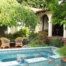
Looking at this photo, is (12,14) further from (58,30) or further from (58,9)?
(58,30)

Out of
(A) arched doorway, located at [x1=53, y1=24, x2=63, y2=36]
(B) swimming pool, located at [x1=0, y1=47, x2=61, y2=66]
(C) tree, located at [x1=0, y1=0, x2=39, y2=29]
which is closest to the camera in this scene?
(B) swimming pool, located at [x1=0, y1=47, x2=61, y2=66]

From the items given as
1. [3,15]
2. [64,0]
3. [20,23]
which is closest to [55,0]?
[64,0]

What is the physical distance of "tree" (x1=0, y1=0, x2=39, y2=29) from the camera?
11750 mm

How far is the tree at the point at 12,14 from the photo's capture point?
11.8m

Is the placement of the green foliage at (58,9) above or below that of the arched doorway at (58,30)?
above

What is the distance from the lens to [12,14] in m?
12.0

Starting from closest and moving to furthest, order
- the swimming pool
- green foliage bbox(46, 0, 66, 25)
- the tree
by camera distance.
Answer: green foliage bbox(46, 0, 66, 25), the swimming pool, the tree

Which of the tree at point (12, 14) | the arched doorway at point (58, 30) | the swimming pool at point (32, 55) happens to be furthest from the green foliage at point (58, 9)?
the arched doorway at point (58, 30)

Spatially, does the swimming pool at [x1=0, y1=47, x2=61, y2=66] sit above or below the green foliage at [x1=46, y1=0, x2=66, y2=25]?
below

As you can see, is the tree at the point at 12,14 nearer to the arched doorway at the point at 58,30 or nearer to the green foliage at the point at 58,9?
the arched doorway at the point at 58,30

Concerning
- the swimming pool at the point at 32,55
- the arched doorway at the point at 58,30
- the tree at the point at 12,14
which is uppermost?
the tree at the point at 12,14

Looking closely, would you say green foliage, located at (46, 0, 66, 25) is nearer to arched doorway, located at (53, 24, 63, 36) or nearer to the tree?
the tree

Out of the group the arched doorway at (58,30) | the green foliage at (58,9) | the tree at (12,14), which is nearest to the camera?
the green foliage at (58,9)

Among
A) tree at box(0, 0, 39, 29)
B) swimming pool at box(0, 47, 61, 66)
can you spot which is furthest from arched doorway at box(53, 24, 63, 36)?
swimming pool at box(0, 47, 61, 66)
